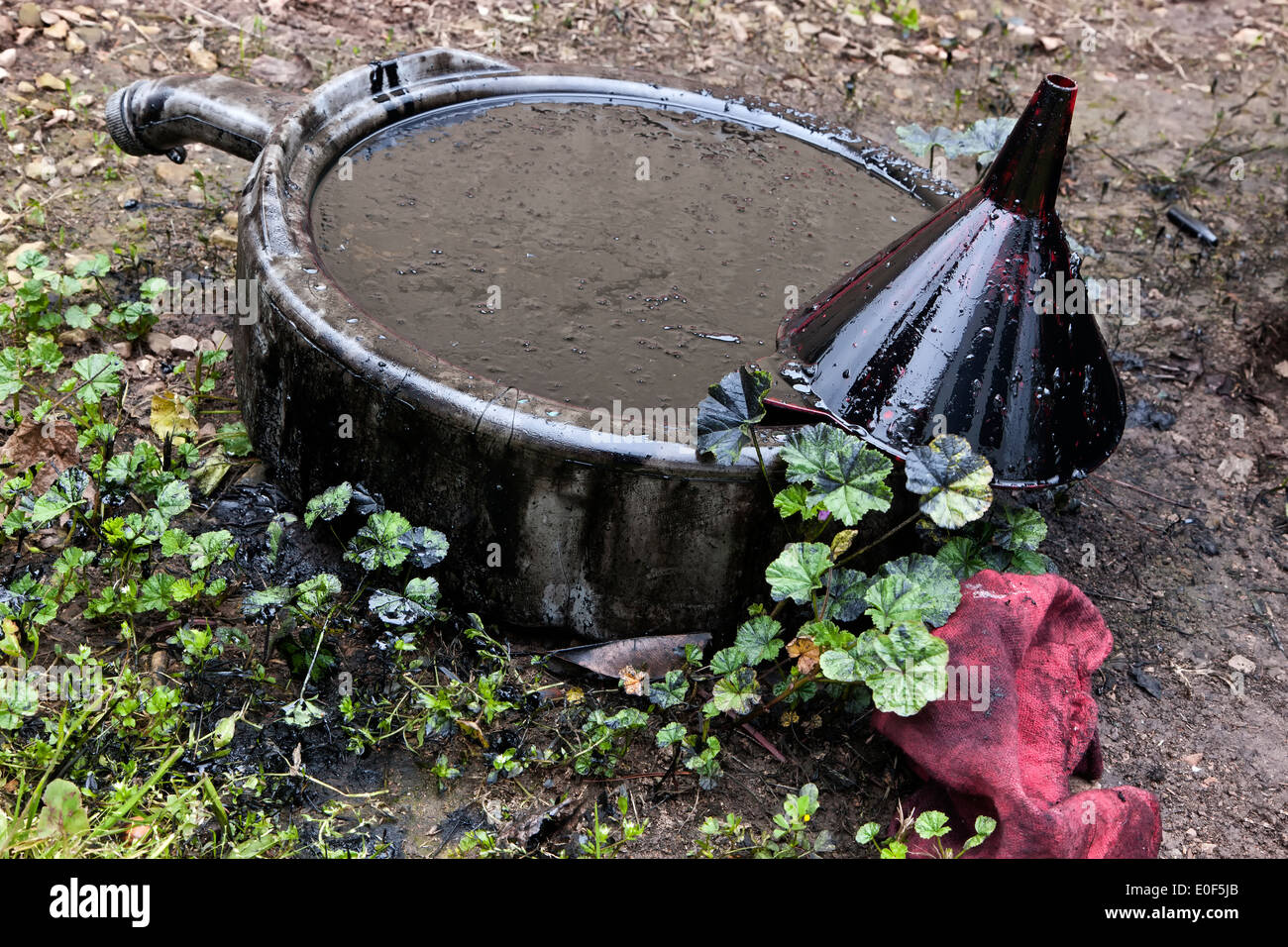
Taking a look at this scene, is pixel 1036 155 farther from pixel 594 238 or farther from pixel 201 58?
pixel 201 58

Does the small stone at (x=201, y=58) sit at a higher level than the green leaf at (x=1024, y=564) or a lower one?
higher

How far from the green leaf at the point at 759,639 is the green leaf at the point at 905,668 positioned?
20 centimetres

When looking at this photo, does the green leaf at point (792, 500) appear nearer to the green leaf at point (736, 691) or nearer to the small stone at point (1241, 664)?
the green leaf at point (736, 691)

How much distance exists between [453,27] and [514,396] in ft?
9.87

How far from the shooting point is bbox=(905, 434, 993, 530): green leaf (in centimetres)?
209

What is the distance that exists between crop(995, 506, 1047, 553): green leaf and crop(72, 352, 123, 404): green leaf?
2.02 meters

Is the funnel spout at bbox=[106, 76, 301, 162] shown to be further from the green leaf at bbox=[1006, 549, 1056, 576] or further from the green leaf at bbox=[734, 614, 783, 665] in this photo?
the green leaf at bbox=[1006, 549, 1056, 576]

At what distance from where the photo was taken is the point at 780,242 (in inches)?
119

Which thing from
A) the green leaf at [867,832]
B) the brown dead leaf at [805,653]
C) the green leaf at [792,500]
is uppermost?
the green leaf at [792,500]

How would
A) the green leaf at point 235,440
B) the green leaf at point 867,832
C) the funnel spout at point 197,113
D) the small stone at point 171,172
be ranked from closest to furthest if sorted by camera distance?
the green leaf at point 867,832
the green leaf at point 235,440
the funnel spout at point 197,113
the small stone at point 171,172

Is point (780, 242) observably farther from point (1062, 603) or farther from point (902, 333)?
point (1062, 603)

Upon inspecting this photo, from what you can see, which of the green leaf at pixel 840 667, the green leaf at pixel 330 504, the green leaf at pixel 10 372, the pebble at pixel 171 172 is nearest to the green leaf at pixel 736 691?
the green leaf at pixel 840 667

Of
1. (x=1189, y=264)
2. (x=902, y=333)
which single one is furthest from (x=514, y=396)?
(x=1189, y=264)

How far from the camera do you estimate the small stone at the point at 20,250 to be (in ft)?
10.9
